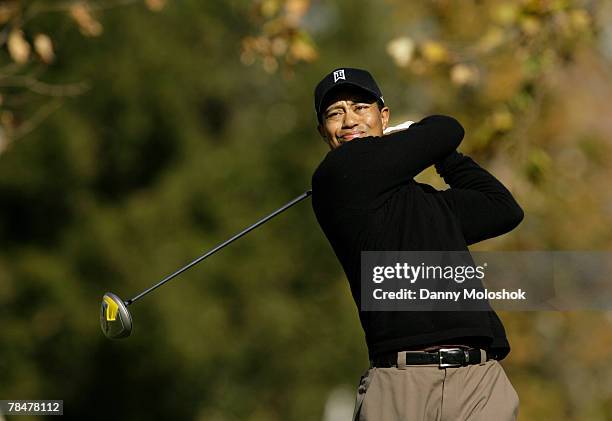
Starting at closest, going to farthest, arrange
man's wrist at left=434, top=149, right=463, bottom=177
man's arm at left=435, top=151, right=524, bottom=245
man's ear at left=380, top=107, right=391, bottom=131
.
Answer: man's arm at left=435, top=151, right=524, bottom=245
man's wrist at left=434, top=149, right=463, bottom=177
man's ear at left=380, top=107, right=391, bottom=131

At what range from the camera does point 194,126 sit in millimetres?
23219

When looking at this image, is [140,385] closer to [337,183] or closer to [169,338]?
[169,338]

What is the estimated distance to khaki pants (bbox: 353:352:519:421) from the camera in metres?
4.33

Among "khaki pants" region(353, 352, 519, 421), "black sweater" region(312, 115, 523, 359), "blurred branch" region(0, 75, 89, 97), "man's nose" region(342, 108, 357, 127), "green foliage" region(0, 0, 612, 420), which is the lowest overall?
"khaki pants" region(353, 352, 519, 421)

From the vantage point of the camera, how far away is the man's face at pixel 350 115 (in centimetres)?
490

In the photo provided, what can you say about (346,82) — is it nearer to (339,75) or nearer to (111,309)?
(339,75)

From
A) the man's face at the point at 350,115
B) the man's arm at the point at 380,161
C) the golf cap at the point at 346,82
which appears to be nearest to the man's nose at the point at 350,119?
the man's face at the point at 350,115

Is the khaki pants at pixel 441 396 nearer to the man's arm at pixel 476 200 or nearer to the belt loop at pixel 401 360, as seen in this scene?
the belt loop at pixel 401 360

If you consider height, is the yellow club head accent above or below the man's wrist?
below

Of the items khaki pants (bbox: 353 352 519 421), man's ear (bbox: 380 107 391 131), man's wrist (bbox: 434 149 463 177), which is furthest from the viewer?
man's ear (bbox: 380 107 391 131)

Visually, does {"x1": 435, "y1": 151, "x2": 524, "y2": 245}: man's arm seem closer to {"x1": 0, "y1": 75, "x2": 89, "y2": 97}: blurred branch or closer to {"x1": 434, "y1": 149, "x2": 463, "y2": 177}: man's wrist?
{"x1": 434, "y1": 149, "x2": 463, "y2": 177}: man's wrist

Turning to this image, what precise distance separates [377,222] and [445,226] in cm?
23

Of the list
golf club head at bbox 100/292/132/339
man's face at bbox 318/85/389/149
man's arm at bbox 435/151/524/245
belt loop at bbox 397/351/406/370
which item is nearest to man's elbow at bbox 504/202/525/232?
man's arm at bbox 435/151/524/245

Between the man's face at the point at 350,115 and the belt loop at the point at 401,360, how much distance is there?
2.93ft
